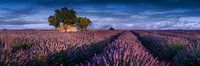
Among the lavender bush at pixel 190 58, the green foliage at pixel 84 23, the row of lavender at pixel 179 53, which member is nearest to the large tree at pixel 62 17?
the green foliage at pixel 84 23

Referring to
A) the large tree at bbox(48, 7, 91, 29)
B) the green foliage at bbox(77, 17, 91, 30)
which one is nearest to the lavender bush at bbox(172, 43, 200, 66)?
the large tree at bbox(48, 7, 91, 29)

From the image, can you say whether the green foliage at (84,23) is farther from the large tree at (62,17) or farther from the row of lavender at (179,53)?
the row of lavender at (179,53)

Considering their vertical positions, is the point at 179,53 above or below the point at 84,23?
above

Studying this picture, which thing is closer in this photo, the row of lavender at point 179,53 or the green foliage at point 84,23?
the row of lavender at point 179,53

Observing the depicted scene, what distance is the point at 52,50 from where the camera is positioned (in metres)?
9.74

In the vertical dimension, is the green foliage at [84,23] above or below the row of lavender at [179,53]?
below

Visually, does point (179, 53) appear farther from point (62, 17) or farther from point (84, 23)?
point (84, 23)

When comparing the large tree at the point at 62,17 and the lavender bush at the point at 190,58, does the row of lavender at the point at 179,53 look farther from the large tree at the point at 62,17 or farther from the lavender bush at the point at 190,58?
the large tree at the point at 62,17

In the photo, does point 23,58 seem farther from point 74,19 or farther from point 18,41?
point 74,19

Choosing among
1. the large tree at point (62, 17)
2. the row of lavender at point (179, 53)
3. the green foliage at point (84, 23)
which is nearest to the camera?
the row of lavender at point (179, 53)

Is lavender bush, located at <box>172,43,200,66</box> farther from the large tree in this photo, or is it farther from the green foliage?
the green foliage

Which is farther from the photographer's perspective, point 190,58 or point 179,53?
point 179,53

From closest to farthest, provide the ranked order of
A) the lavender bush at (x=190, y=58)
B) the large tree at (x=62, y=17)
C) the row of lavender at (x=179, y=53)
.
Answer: the lavender bush at (x=190, y=58) → the row of lavender at (x=179, y=53) → the large tree at (x=62, y=17)

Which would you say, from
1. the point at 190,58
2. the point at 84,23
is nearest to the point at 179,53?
the point at 190,58
